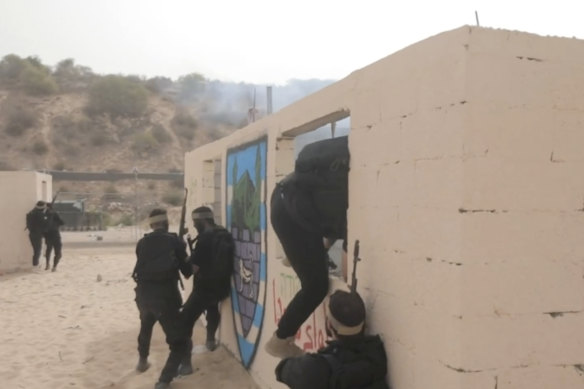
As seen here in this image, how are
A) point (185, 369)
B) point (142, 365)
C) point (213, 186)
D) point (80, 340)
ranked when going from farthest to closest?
point (213, 186) < point (80, 340) < point (142, 365) < point (185, 369)

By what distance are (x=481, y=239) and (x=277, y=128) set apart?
2.57 m

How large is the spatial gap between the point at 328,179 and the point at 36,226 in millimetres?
11391

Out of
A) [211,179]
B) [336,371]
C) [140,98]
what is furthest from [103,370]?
[140,98]

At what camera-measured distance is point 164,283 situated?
5367 millimetres

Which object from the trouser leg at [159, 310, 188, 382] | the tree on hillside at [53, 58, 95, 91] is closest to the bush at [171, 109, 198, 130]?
the tree on hillside at [53, 58, 95, 91]

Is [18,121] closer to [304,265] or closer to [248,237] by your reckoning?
[248,237]

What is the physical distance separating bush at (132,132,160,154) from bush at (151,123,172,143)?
1.11 meters

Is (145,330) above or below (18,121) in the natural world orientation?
below

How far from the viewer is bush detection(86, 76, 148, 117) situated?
47.5 metres

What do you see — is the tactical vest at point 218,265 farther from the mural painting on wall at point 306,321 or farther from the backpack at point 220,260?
the mural painting on wall at point 306,321

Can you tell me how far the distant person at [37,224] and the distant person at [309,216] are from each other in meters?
11.0

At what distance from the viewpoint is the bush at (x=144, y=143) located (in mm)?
43938

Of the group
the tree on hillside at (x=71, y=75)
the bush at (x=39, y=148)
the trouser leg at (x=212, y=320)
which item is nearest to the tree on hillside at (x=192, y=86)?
the tree on hillside at (x=71, y=75)

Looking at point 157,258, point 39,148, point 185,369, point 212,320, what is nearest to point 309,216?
point 157,258
